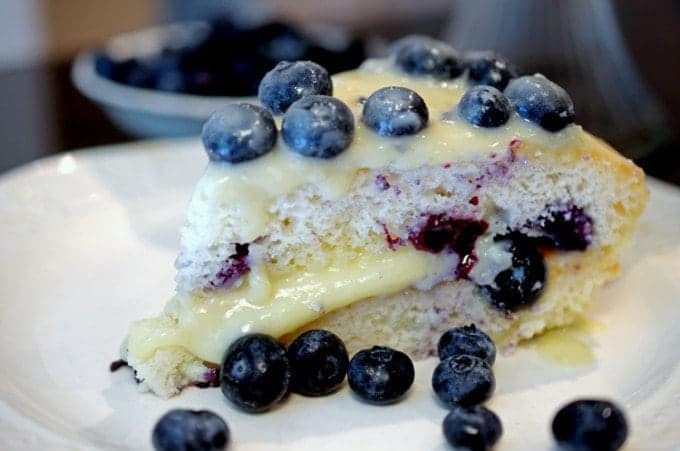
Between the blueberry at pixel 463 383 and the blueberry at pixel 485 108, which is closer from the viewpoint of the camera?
the blueberry at pixel 463 383

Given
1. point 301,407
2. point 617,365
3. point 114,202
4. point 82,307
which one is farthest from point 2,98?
→ point 617,365

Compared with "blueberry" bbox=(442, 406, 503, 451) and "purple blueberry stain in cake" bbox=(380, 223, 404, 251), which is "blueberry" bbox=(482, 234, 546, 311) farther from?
"blueberry" bbox=(442, 406, 503, 451)

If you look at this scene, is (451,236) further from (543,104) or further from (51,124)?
(51,124)

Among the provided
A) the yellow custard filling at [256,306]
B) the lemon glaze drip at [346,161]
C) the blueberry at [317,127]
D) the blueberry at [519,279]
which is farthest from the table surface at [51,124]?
the blueberry at [317,127]

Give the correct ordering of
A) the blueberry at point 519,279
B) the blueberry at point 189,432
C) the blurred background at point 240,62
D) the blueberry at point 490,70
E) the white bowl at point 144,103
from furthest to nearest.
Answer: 1. the blurred background at point 240,62
2. the white bowl at point 144,103
3. the blueberry at point 490,70
4. the blueberry at point 519,279
5. the blueberry at point 189,432

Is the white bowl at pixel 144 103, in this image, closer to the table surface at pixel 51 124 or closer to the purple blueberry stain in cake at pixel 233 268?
the table surface at pixel 51 124

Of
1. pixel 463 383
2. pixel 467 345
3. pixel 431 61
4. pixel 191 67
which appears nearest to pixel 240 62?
pixel 191 67
